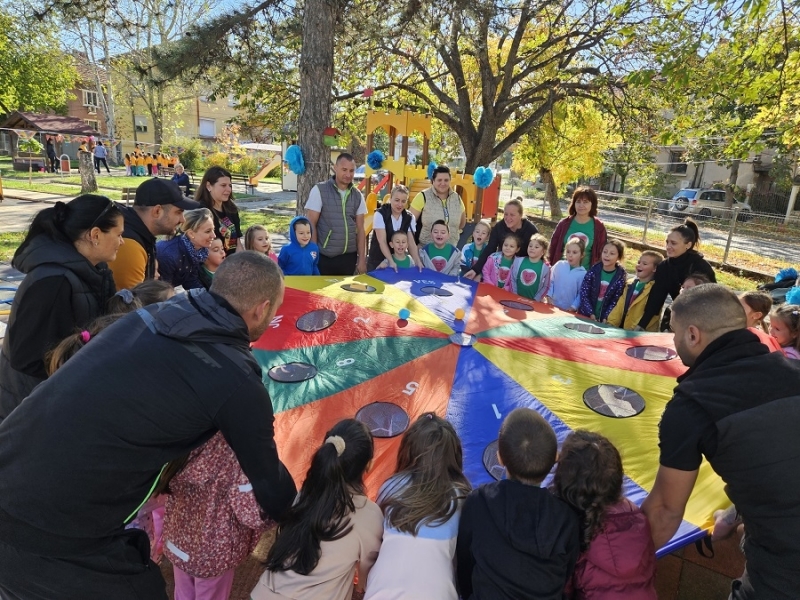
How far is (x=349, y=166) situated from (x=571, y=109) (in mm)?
10840

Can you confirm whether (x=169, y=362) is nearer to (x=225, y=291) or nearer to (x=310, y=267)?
(x=225, y=291)

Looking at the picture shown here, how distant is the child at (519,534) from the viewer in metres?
1.59

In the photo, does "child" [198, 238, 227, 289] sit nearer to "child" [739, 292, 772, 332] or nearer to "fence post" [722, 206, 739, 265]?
"child" [739, 292, 772, 332]

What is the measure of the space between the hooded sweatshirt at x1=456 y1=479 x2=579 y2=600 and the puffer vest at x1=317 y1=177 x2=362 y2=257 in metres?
→ 3.47

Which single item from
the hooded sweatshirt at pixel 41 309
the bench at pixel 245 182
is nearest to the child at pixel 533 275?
the hooded sweatshirt at pixel 41 309

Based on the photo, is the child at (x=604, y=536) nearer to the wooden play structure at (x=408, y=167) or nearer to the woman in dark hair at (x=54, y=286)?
the woman in dark hair at (x=54, y=286)

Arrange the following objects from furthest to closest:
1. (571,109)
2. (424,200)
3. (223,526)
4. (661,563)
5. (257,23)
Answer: (571,109)
(257,23)
(424,200)
(661,563)
(223,526)

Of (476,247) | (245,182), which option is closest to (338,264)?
(476,247)

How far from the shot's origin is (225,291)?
159 cm

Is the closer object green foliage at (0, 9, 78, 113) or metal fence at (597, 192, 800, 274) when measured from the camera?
metal fence at (597, 192, 800, 274)

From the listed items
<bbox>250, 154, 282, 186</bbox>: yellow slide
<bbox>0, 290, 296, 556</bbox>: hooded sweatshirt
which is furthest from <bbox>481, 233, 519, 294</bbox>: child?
<bbox>250, 154, 282, 186</bbox>: yellow slide

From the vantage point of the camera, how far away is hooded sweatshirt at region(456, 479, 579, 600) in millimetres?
1593

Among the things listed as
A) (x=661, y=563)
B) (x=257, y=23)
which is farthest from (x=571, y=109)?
(x=661, y=563)

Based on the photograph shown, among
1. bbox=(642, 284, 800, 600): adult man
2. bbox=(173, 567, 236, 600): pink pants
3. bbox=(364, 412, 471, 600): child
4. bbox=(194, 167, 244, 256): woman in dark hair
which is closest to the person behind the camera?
bbox=(642, 284, 800, 600): adult man
